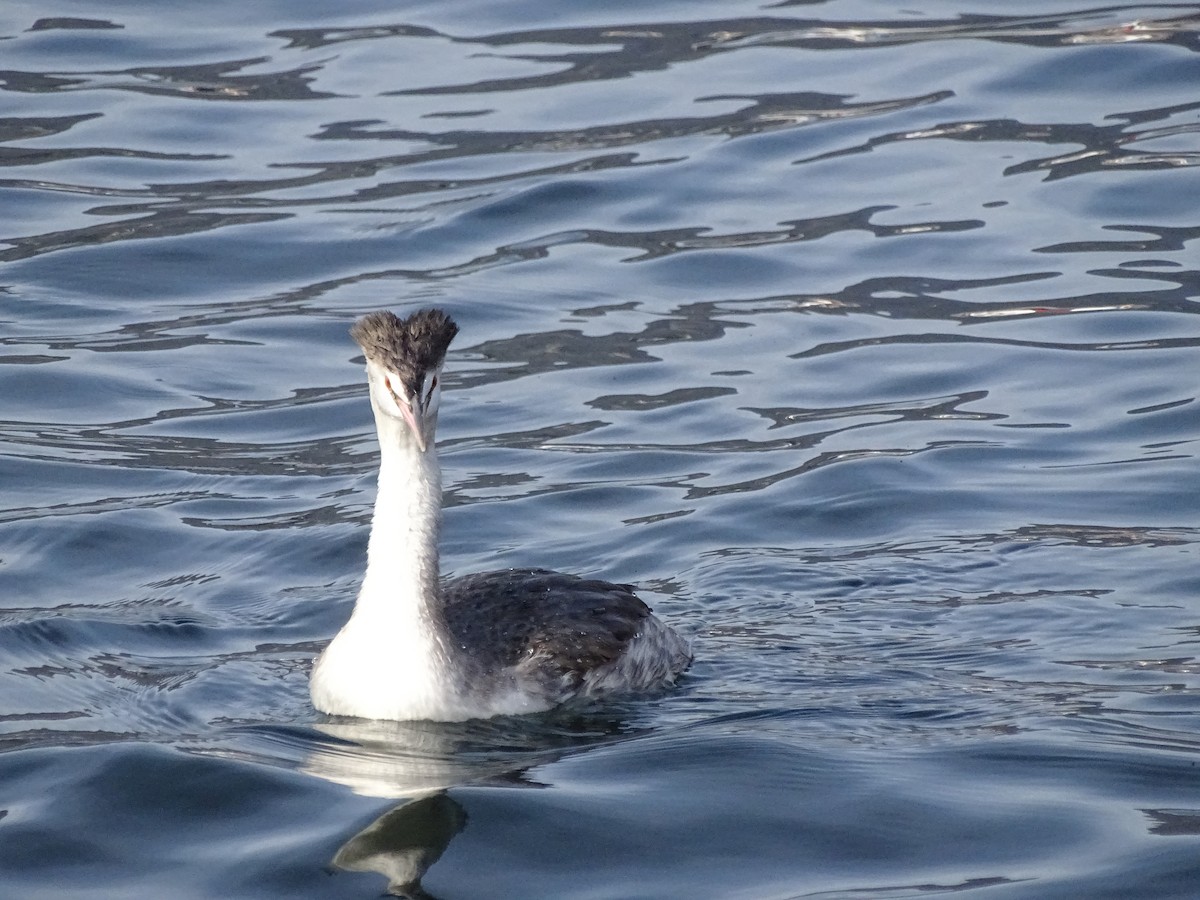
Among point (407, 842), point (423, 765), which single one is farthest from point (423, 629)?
point (407, 842)

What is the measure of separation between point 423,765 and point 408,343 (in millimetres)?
1745

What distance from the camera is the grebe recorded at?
8.58m

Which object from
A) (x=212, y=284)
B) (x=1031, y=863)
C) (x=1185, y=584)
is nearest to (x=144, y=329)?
(x=212, y=284)

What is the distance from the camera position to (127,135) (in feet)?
64.5

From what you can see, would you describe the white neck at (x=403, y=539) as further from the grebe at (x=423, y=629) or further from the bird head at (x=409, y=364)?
the bird head at (x=409, y=364)

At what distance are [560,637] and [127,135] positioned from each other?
11.9m

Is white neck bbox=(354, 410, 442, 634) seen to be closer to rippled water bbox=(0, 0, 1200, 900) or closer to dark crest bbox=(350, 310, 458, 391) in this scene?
dark crest bbox=(350, 310, 458, 391)

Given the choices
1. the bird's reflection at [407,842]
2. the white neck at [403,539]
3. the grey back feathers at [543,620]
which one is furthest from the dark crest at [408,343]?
the bird's reflection at [407,842]

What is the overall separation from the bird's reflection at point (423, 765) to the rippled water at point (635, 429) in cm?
3

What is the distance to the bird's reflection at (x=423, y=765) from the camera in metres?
7.52

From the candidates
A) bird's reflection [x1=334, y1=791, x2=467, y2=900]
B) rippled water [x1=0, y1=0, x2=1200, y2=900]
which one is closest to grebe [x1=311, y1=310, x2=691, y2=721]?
rippled water [x1=0, y1=0, x2=1200, y2=900]

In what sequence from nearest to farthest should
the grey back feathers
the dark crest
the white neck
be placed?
the dark crest, the white neck, the grey back feathers

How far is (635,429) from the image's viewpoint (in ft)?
44.0

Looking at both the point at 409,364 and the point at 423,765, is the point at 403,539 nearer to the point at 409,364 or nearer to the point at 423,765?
the point at 409,364
